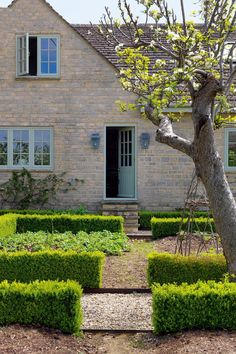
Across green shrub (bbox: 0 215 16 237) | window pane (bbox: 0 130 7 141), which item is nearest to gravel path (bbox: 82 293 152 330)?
green shrub (bbox: 0 215 16 237)

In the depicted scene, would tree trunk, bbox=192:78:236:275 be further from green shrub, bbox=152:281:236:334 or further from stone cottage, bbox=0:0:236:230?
stone cottage, bbox=0:0:236:230

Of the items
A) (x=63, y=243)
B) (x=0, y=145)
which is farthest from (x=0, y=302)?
(x=0, y=145)

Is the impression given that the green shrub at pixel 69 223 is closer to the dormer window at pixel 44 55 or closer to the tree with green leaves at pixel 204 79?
the dormer window at pixel 44 55

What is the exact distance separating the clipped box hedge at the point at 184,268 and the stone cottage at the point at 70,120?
8733 millimetres

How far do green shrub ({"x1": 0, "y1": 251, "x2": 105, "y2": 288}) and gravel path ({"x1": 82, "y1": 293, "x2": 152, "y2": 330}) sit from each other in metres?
0.49

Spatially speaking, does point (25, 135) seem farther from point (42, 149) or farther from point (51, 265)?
point (51, 265)

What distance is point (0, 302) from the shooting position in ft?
21.7

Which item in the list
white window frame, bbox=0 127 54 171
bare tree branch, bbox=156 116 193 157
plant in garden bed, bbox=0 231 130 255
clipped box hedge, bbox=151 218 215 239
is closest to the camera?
bare tree branch, bbox=156 116 193 157

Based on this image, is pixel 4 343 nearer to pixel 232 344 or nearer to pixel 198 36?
pixel 232 344

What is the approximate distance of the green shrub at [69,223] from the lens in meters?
14.7

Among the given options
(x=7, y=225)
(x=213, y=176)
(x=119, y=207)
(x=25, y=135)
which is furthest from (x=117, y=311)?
(x=25, y=135)

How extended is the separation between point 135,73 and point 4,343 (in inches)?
194

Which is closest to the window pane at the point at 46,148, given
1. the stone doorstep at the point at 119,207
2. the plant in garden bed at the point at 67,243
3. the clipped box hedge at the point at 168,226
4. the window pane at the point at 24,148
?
the window pane at the point at 24,148

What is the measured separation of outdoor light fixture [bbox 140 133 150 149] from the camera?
58.2ft
